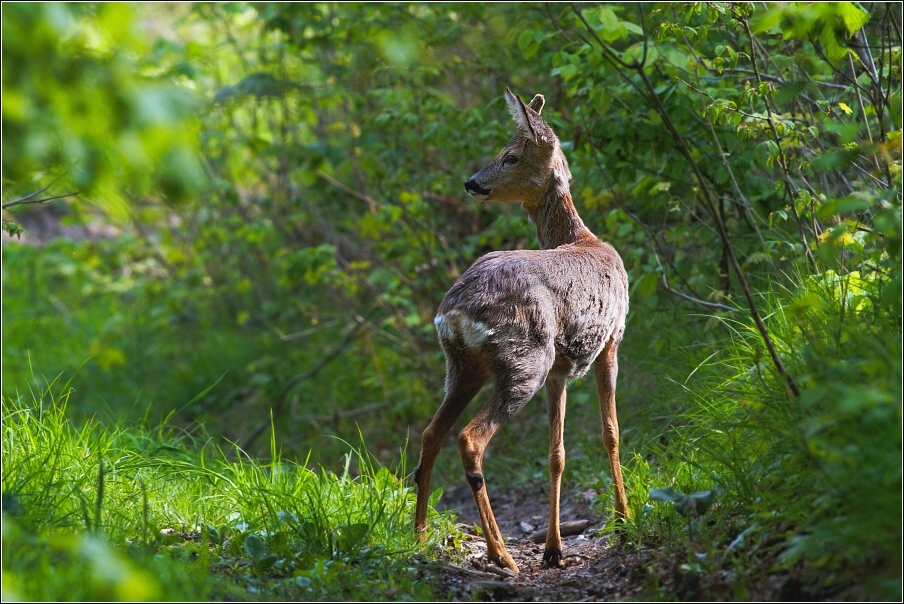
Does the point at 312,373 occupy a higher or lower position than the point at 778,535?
lower

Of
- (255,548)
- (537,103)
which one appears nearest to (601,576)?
(255,548)

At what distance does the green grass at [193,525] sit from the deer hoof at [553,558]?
531mm

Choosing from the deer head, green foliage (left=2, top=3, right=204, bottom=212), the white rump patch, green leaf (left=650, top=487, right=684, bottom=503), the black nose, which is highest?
green foliage (left=2, top=3, right=204, bottom=212)

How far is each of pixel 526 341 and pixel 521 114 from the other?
163 cm

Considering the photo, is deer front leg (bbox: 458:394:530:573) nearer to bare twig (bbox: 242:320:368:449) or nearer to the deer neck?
the deer neck

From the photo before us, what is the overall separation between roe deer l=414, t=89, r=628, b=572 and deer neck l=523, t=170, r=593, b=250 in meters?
0.10

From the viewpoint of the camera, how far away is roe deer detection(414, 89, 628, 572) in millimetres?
4449

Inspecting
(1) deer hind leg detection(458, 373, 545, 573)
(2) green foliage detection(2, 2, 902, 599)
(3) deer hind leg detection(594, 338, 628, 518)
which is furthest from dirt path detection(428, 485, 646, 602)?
(3) deer hind leg detection(594, 338, 628, 518)

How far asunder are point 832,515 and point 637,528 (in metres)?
1.29

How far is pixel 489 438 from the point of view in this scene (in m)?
4.43

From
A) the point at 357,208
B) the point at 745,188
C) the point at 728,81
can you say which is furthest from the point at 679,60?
the point at 357,208

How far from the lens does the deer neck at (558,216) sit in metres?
5.60

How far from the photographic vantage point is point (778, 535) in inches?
143

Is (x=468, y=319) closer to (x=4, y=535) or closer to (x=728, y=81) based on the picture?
(x=4, y=535)
